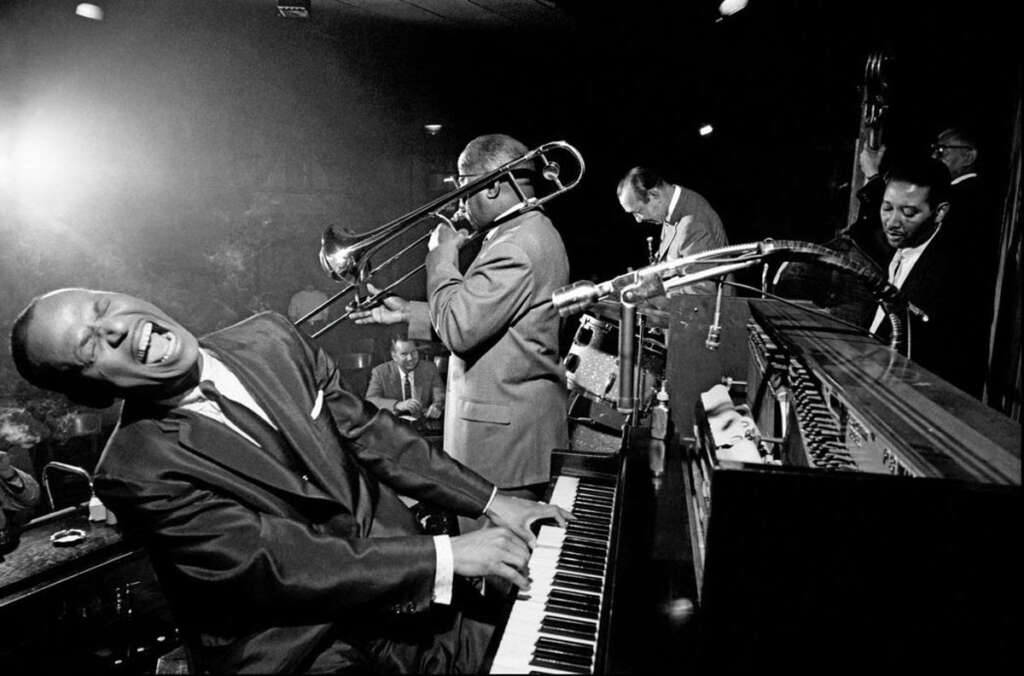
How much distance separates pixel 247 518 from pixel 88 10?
566 cm

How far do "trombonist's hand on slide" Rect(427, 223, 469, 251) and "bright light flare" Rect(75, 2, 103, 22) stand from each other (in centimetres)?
427

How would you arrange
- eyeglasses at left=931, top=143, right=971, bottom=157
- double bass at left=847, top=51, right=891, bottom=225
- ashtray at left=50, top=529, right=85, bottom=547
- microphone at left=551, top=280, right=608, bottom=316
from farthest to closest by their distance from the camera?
double bass at left=847, top=51, right=891, bottom=225 < eyeglasses at left=931, top=143, right=971, bottom=157 < ashtray at left=50, top=529, right=85, bottom=547 < microphone at left=551, top=280, right=608, bottom=316

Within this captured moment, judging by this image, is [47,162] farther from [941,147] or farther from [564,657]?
[941,147]

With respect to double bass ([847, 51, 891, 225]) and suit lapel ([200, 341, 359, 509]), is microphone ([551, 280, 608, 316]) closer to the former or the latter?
suit lapel ([200, 341, 359, 509])

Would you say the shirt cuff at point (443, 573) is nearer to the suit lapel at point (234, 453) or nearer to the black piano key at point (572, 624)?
the black piano key at point (572, 624)

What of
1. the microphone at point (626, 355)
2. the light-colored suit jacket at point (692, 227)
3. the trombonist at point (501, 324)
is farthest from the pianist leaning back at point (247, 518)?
the light-colored suit jacket at point (692, 227)

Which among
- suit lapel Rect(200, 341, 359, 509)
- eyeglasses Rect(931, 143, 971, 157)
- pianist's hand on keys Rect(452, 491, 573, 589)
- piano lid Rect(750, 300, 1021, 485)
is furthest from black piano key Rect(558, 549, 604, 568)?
eyeglasses Rect(931, 143, 971, 157)

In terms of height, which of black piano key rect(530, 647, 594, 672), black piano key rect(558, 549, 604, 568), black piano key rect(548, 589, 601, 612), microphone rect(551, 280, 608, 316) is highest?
microphone rect(551, 280, 608, 316)

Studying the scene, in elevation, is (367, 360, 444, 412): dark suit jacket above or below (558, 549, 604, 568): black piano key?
below

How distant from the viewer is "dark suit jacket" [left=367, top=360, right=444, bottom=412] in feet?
21.7

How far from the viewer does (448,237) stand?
3.49m

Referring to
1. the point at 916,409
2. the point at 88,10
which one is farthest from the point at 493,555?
the point at 88,10

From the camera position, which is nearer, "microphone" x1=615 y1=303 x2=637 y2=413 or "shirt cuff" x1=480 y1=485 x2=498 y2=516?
"microphone" x1=615 y1=303 x2=637 y2=413

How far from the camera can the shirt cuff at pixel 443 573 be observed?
1838 mm
